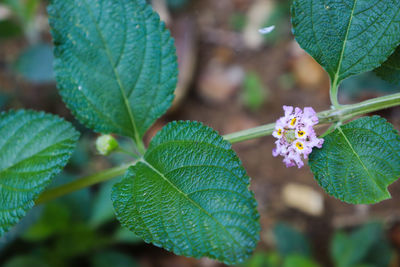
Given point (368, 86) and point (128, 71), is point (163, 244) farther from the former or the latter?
point (368, 86)

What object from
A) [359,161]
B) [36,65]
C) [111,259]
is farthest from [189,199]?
[36,65]

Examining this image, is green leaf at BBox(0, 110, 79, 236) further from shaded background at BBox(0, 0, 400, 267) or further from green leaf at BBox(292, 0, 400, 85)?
shaded background at BBox(0, 0, 400, 267)

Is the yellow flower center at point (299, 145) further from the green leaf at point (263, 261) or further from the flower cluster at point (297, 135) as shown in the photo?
the green leaf at point (263, 261)

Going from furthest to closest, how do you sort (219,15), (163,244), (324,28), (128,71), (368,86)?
(219,15), (368,86), (128,71), (324,28), (163,244)

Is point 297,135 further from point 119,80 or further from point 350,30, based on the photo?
point 119,80

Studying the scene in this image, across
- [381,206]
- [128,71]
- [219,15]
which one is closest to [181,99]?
[219,15]

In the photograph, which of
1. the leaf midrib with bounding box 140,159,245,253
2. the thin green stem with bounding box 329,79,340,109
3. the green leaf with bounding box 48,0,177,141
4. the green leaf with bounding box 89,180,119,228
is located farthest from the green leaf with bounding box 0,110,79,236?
the green leaf with bounding box 89,180,119,228
